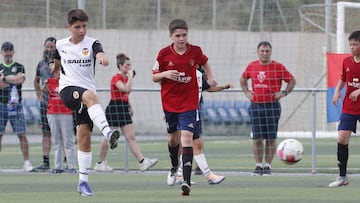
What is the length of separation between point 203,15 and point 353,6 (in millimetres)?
4106

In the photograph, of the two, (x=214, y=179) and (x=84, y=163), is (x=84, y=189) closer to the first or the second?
(x=84, y=163)

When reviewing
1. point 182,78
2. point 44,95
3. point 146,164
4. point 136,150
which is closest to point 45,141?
point 44,95

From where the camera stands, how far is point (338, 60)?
17.1 metres

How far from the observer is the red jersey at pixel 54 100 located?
16.5m

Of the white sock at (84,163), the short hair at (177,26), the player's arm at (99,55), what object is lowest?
the white sock at (84,163)

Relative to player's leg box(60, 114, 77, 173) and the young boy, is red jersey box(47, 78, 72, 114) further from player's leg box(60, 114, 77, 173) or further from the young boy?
the young boy

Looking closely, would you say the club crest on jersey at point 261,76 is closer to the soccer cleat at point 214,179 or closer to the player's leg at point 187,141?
the soccer cleat at point 214,179

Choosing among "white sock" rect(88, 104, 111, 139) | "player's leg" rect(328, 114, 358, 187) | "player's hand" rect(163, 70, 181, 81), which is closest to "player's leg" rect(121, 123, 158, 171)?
"player's leg" rect(328, 114, 358, 187)

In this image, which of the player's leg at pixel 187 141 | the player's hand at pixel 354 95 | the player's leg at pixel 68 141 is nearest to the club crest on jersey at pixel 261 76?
the player's leg at pixel 68 141

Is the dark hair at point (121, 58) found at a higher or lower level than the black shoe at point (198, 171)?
higher

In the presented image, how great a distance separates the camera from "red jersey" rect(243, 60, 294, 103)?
16.3 meters

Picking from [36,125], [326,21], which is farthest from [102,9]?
[36,125]

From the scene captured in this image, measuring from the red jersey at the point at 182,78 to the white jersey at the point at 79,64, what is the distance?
943mm

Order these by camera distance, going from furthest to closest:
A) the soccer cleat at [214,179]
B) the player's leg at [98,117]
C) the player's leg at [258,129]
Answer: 1. the player's leg at [258,129]
2. the soccer cleat at [214,179]
3. the player's leg at [98,117]
